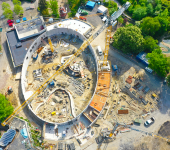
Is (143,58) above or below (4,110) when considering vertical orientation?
above

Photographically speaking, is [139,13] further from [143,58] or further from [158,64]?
[158,64]

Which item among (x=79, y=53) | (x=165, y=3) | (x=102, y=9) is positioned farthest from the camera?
(x=102, y=9)

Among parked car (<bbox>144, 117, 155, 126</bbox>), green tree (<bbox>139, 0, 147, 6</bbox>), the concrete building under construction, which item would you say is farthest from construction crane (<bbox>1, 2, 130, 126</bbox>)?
parked car (<bbox>144, 117, 155, 126</bbox>)

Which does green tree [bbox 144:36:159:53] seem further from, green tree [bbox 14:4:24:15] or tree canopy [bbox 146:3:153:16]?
green tree [bbox 14:4:24:15]

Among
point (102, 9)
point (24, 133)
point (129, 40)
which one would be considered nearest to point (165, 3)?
point (102, 9)

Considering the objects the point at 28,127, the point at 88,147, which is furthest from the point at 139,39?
the point at 28,127

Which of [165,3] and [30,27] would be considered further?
[165,3]

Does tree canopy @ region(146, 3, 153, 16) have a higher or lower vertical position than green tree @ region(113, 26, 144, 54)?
higher
